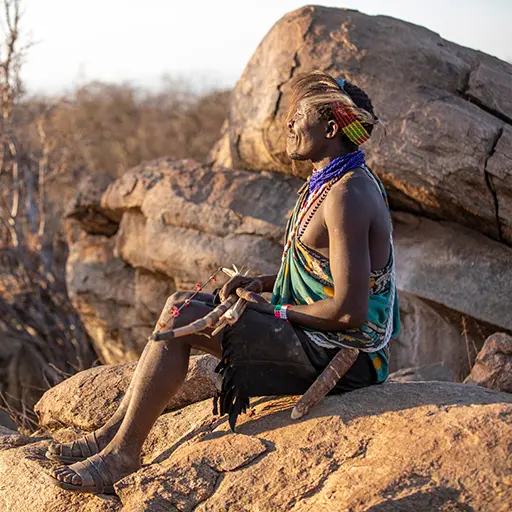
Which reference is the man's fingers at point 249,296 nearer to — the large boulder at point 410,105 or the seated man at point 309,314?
the seated man at point 309,314

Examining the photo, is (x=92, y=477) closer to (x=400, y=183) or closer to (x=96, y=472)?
(x=96, y=472)

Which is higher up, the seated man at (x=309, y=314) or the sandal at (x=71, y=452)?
the seated man at (x=309, y=314)

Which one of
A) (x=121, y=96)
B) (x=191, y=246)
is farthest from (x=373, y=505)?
(x=121, y=96)

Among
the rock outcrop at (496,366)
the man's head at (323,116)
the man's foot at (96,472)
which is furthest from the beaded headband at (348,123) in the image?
the rock outcrop at (496,366)

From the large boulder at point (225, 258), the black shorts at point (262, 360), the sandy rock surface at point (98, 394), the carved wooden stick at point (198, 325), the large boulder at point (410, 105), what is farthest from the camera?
the large boulder at point (225, 258)

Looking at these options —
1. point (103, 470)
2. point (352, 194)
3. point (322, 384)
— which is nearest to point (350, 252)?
point (352, 194)

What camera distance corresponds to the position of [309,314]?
2916mm

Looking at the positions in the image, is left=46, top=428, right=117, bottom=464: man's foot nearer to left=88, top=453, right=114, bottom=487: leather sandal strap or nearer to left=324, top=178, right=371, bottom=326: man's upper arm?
left=88, top=453, right=114, bottom=487: leather sandal strap

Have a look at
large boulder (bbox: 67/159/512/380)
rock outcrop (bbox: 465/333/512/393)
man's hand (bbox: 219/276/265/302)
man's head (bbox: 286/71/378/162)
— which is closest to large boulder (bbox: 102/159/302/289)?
large boulder (bbox: 67/159/512/380)

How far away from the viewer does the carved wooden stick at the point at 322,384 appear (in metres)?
2.92

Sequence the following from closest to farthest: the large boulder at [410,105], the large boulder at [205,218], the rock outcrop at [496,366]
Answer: the rock outcrop at [496,366] < the large boulder at [410,105] < the large boulder at [205,218]

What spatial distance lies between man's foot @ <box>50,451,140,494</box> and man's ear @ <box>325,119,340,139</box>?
4.51 ft

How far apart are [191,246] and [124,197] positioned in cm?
94

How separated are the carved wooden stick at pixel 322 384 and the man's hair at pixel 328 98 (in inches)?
Answer: 33.8
